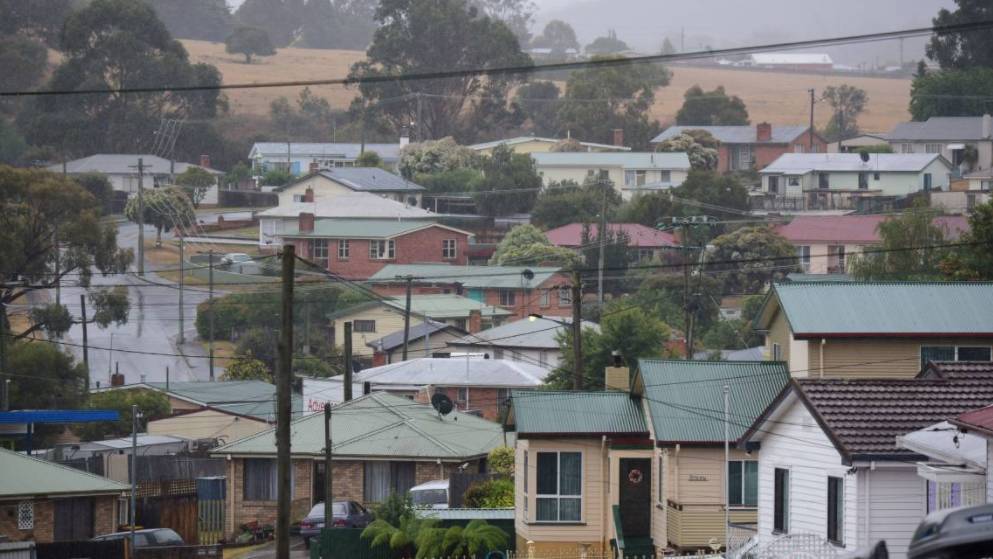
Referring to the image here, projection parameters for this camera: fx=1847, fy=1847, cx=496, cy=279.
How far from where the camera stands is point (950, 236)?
85.0 meters

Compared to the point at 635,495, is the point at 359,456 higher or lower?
lower

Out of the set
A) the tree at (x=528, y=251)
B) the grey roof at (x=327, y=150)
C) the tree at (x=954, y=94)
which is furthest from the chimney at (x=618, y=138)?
the tree at (x=528, y=251)

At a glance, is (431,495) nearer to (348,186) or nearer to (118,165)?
(348,186)

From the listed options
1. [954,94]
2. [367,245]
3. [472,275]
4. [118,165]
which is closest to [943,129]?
[954,94]

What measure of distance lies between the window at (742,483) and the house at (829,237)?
6358 centimetres

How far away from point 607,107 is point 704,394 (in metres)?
145

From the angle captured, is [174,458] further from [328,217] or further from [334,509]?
[328,217]

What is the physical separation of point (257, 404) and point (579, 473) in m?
30.9

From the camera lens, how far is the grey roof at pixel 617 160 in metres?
138

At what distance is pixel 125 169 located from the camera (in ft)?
476

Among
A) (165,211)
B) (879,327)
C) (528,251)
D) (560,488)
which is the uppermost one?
(165,211)

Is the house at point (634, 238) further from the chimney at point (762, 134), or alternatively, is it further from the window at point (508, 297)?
the chimney at point (762, 134)

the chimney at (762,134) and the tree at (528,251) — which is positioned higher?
the chimney at (762,134)

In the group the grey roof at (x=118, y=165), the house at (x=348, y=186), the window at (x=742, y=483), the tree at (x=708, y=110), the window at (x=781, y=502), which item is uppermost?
the tree at (x=708, y=110)
